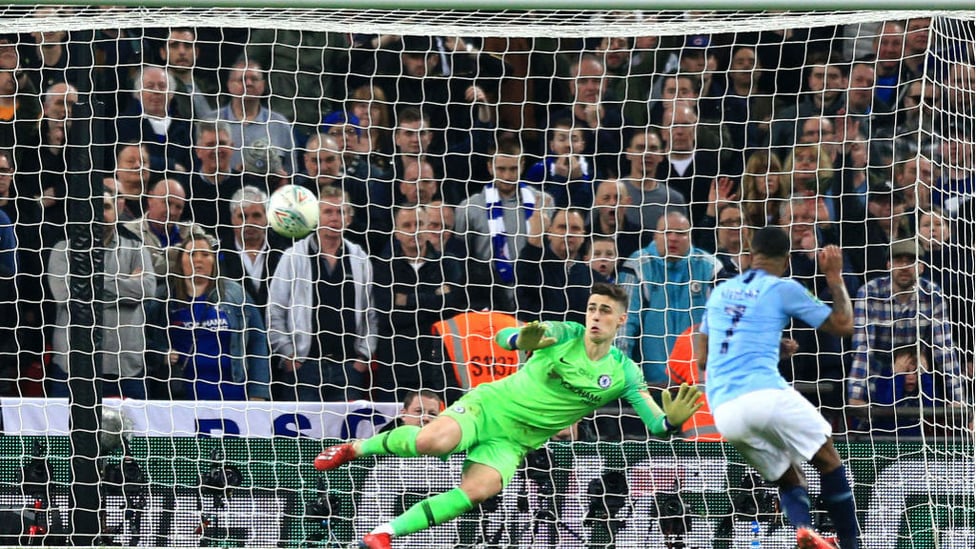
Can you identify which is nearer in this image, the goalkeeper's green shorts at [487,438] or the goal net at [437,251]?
the goalkeeper's green shorts at [487,438]

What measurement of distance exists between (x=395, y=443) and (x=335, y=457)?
0.33 meters

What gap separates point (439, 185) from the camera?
8.26m

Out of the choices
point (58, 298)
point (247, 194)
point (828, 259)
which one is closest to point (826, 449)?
point (828, 259)

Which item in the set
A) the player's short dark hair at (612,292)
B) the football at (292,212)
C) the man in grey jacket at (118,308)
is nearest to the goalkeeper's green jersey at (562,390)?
the player's short dark hair at (612,292)

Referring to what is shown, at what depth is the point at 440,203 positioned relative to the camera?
7797mm

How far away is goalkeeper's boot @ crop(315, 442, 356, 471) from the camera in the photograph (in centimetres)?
672

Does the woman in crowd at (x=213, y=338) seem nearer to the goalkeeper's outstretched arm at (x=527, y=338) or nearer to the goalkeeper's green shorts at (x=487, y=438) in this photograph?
the goalkeeper's green shorts at (x=487, y=438)

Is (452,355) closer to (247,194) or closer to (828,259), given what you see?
(247,194)

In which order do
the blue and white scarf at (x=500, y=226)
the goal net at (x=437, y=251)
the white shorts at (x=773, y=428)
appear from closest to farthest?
the white shorts at (x=773, y=428)
the goal net at (x=437, y=251)
the blue and white scarf at (x=500, y=226)

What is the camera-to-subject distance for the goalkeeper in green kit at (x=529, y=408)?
21.7 feet

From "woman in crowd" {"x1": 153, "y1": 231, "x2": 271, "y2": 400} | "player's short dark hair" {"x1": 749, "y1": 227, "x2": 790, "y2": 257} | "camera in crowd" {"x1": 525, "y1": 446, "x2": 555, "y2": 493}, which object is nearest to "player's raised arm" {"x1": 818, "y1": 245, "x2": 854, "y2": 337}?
"player's short dark hair" {"x1": 749, "y1": 227, "x2": 790, "y2": 257}

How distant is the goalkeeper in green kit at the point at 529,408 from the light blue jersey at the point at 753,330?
1.52 feet

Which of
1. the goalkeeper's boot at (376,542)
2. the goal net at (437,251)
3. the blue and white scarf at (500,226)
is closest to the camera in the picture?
the goalkeeper's boot at (376,542)

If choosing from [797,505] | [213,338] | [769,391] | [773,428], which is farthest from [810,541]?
[213,338]
